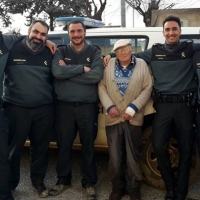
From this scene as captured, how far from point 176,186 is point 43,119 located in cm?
155

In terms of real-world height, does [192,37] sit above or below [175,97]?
above

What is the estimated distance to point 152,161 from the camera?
390 centimetres

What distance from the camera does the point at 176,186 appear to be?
3553mm

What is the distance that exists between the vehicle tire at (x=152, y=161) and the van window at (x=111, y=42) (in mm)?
1003

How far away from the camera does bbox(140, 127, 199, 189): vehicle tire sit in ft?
12.4

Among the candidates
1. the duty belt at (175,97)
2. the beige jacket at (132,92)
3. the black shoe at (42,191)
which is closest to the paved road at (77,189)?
the black shoe at (42,191)

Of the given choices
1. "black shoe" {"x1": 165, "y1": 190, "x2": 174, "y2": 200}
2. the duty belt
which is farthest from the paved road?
the duty belt

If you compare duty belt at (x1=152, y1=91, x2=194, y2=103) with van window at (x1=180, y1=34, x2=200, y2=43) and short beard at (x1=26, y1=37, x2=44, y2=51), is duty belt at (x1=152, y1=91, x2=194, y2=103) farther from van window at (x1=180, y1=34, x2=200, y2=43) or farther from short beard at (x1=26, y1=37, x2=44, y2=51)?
short beard at (x1=26, y1=37, x2=44, y2=51)

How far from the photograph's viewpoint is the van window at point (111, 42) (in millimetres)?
4105

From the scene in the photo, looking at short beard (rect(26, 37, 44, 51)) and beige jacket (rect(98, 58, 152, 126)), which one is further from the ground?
short beard (rect(26, 37, 44, 51))

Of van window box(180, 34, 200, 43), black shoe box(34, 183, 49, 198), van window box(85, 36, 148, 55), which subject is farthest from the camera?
van window box(85, 36, 148, 55)

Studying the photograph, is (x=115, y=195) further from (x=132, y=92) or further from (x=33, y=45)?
(x=33, y=45)

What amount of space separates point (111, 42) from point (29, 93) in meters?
1.27

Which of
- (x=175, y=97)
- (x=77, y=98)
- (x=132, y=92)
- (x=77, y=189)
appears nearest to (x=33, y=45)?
(x=77, y=98)
